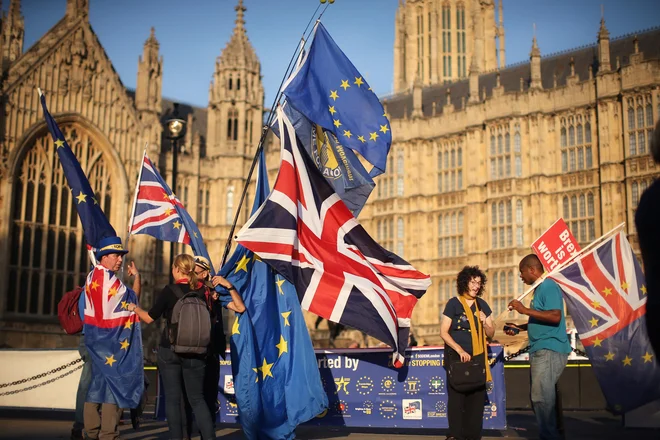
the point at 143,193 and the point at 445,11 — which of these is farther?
the point at 445,11

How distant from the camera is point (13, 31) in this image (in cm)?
3803

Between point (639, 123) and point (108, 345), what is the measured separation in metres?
28.3

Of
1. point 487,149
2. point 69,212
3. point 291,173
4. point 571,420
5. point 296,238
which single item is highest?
point 487,149

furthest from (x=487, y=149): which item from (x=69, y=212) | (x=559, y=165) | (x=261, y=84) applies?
(x=69, y=212)

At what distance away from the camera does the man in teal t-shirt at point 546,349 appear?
27.9 feet

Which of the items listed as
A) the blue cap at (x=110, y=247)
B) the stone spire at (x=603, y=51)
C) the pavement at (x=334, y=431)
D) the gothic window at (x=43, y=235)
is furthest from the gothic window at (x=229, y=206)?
the blue cap at (x=110, y=247)

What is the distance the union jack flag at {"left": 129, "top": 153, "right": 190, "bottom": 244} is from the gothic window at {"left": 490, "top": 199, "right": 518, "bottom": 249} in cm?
2426

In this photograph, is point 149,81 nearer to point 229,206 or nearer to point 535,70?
point 229,206

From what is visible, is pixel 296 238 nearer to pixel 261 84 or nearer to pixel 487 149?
pixel 487 149

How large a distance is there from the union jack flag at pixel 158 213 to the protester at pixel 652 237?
32.9ft

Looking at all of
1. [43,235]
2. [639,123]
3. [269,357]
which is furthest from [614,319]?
[43,235]

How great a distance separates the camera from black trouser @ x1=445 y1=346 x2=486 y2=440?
8336 mm

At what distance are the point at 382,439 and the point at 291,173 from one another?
3562 mm

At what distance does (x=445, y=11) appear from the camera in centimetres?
5694
